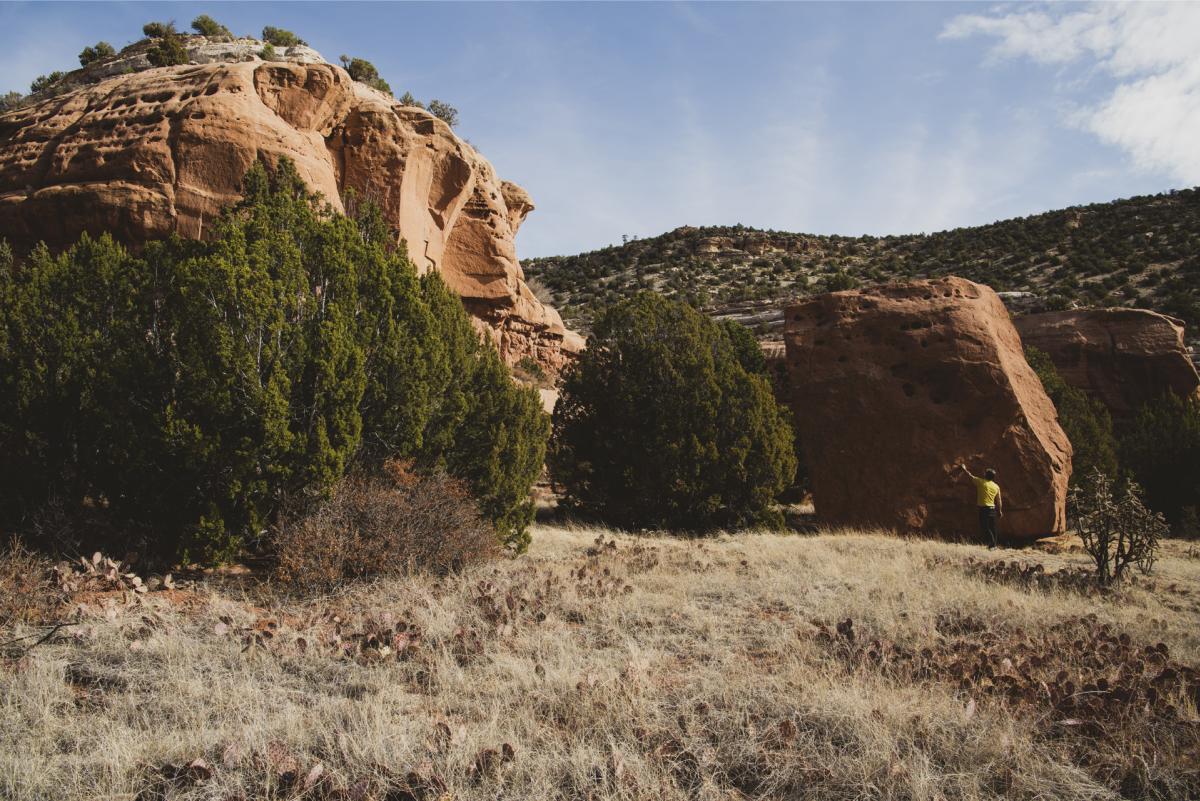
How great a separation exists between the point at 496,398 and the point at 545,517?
564 cm

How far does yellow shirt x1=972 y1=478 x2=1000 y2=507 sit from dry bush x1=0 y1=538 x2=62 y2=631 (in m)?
12.2

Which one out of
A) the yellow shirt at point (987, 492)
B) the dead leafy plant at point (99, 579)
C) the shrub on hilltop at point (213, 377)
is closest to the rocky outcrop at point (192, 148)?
the shrub on hilltop at point (213, 377)

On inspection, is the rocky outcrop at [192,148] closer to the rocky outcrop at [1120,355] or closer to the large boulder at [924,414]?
the large boulder at [924,414]

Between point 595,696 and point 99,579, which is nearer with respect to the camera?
point 595,696

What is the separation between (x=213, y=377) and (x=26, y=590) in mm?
2281

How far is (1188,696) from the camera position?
3.89 m

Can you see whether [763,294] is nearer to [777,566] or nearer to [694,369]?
[694,369]

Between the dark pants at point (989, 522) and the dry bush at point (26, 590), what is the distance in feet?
40.2

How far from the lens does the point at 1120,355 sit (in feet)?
70.2

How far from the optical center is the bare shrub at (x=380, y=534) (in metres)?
6.77

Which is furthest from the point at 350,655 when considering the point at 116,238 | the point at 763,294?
the point at 763,294

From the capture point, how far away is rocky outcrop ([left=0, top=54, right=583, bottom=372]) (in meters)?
12.2

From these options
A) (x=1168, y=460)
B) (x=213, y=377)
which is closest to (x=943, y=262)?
(x=1168, y=460)

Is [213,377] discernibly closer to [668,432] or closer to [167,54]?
[668,432]
